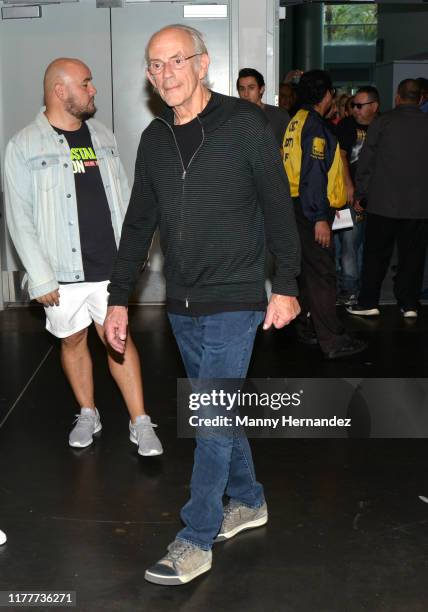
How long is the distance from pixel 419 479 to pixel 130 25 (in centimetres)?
539

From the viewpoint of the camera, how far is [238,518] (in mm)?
3904

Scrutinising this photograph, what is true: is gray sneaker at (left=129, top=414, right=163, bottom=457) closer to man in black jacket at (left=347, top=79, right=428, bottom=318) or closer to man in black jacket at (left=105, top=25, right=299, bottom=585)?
man in black jacket at (left=105, top=25, right=299, bottom=585)

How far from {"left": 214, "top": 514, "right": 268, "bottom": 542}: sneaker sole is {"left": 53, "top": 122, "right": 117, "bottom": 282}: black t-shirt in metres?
1.52

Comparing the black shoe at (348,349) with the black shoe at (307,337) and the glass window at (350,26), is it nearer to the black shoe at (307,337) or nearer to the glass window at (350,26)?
the black shoe at (307,337)

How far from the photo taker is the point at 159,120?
3.49 meters

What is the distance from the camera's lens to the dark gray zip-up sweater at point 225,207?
327 centimetres

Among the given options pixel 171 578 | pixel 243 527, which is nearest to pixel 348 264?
pixel 243 527

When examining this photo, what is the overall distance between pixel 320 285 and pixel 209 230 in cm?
349

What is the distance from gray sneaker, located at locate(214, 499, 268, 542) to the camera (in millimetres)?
3855

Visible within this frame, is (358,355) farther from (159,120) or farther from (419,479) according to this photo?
(159,120)

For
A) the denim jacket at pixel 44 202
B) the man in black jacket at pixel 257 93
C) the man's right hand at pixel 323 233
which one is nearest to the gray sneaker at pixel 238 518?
the denim jacket at pixel 44 202

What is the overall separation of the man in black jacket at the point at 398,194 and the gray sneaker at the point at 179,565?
16.6 feet

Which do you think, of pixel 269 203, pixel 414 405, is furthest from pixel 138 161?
pixel 414 405

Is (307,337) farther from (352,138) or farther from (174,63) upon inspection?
(174,63)
